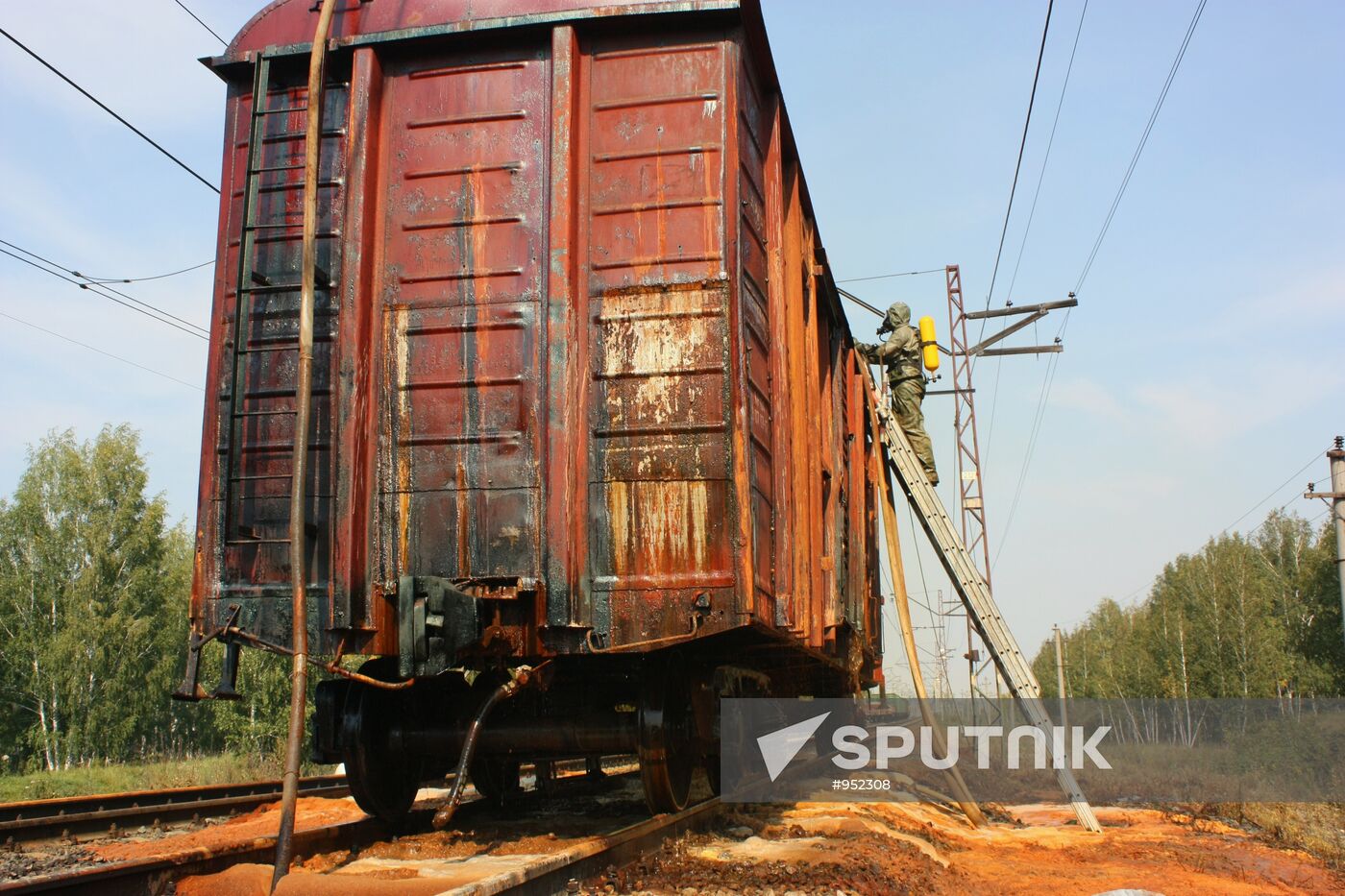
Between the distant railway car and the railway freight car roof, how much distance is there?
0.02 m

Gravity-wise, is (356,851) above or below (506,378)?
below

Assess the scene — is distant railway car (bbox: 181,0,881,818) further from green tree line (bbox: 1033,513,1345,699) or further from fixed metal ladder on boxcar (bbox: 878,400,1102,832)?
green tree line (bbox: 1033,513,1345,699)

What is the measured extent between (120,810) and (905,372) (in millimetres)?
8873

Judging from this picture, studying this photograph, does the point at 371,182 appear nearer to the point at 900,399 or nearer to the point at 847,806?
the point at 847,806

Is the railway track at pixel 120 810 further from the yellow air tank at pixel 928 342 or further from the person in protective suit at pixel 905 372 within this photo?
the yellow air tank at pixel 928 342

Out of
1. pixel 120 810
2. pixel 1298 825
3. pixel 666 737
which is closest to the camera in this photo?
pixel 666 737

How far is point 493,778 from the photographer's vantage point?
25.3 ft

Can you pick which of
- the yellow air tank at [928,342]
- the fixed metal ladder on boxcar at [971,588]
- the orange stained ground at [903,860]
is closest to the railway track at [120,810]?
the orange stained ground at [903,860]

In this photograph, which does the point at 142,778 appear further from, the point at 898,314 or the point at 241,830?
the point at 898,314

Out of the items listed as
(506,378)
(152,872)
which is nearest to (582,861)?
(152,872)

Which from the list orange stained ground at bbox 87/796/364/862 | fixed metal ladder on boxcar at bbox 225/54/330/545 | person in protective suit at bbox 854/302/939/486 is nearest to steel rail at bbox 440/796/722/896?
orange stained ground at bbox 87/796/364/862

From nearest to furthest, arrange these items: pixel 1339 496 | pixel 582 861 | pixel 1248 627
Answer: pixel 582 861 → pixel 1339 496 → pixel 1248 627

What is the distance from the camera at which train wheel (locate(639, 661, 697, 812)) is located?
6.05m

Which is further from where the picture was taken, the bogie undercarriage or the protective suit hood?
the protective suit hood
